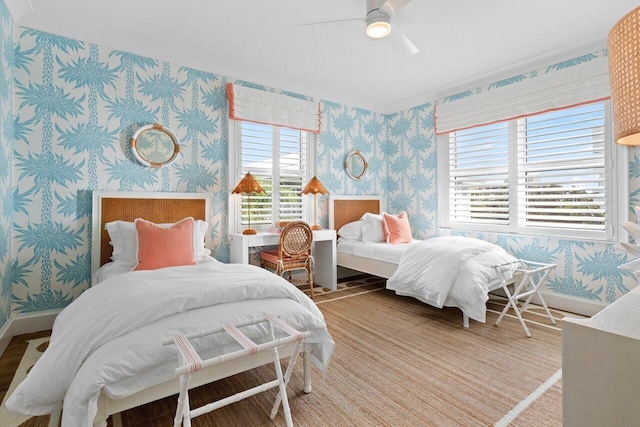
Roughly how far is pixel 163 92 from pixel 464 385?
147 inches

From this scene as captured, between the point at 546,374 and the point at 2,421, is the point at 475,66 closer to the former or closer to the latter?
the point at 546,374

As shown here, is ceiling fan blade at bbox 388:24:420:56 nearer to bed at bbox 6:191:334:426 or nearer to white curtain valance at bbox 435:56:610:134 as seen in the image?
white curtain valance at bbox 435:56:610:134

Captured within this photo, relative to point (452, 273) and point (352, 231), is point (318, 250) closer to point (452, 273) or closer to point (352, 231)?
point (352, 231)

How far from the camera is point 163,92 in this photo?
134 inches

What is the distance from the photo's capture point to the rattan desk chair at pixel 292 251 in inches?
141

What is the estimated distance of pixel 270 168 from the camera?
13.5ft

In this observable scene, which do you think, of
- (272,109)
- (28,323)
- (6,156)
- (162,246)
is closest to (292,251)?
(162,246)

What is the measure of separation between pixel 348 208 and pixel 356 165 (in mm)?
695

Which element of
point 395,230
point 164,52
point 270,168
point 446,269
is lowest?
point 446,269

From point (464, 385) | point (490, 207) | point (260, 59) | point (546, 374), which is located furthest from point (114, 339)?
point (490, 207)

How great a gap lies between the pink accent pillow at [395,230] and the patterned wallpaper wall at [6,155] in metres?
3.72

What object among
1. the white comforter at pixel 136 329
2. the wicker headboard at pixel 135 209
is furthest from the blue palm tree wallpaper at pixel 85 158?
the white comforter at pixel 136 329

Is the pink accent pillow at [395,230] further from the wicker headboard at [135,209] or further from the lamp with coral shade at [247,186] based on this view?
the wicker headboard at [135,209]

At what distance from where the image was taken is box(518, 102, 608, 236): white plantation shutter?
10.5ft
